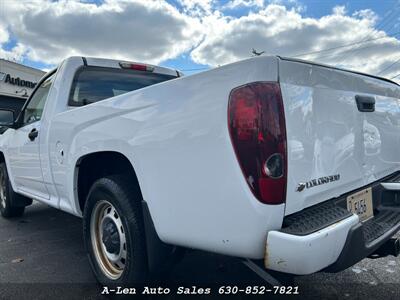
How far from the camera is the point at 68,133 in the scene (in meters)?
3.24

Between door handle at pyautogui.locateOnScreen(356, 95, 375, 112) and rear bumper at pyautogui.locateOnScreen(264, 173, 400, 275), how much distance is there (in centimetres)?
60

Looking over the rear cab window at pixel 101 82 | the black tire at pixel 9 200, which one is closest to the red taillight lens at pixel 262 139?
the rear cab window at pixel 101 82

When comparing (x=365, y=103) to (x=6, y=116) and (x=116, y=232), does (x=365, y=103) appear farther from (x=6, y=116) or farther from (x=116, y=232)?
(x=6, y=116)

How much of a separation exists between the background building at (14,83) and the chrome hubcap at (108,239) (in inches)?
806

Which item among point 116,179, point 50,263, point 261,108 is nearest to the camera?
point 261,108

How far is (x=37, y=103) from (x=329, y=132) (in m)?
3.58

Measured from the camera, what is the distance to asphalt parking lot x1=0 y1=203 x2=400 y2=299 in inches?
118

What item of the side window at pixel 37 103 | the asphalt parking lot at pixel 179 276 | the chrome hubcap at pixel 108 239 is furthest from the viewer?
the side window at pixel 37 103

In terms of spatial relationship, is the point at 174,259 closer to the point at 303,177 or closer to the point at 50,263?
the point at 303,177

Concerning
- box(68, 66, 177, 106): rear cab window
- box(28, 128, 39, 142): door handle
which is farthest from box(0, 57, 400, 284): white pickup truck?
box(28, 128, 39, 142): door handle

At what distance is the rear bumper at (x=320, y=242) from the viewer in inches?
70.9

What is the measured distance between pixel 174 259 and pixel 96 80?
2.29m

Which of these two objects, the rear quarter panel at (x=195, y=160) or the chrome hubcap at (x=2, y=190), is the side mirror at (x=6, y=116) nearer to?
the chrome hubcap at (x=2, y=190)

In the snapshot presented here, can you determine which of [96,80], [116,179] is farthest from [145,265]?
[96,80]
